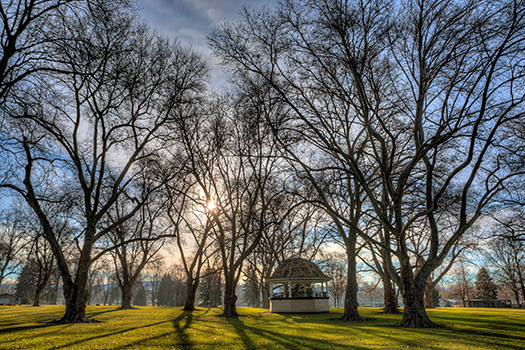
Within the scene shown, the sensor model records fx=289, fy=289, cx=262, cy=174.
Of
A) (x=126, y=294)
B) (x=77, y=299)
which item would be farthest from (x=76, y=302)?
(x=126, y=294)

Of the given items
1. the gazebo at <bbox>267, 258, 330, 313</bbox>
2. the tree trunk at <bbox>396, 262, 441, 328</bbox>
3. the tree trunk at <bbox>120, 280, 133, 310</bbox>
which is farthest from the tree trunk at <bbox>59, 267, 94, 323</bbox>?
the tree trunk at <bbox>120, 280, 133, 310</bbox>

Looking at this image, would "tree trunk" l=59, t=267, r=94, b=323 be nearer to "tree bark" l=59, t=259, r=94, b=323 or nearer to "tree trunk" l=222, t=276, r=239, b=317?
"tree bark" l=59, t=259, r=94, b=323

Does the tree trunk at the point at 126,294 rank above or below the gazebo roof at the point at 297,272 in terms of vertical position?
below

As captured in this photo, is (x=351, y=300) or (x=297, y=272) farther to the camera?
(x=297, y=272)

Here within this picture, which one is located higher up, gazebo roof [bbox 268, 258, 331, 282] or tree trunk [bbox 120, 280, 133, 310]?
gazebo roof [bbox 268, 258, 331, 282]

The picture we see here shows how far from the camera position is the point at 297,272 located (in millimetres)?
25453

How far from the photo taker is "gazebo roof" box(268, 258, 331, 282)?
25000 mm

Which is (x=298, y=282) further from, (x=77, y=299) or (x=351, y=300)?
(x=77, y=299)

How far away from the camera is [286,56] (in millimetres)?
11750

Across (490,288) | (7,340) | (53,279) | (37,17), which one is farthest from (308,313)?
(53,279)

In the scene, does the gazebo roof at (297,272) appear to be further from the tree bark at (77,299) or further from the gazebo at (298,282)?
→ the tree bark at (77,299)

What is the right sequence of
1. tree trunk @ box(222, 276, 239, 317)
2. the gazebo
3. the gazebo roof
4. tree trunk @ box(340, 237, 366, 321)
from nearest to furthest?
tree trunk @ box(340, 237, 366, 321), tree trunk @ box(222, 276, 239, 317), the gazebo, the gazebo roof

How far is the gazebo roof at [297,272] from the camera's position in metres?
25.0

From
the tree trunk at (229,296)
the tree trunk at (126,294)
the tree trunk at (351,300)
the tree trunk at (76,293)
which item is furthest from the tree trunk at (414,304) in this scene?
the tree trunk at (126,294)
